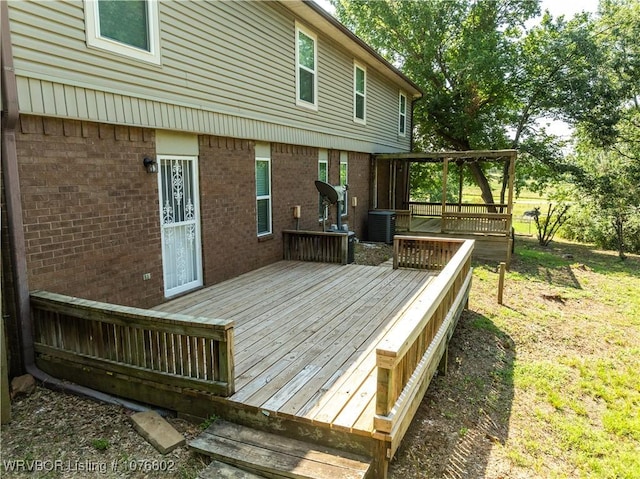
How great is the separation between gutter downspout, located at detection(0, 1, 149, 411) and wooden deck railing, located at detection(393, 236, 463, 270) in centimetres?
555

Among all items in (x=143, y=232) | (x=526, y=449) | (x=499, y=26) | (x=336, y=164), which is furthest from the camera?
(x=499, y=26)

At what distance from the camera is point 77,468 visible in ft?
10.1

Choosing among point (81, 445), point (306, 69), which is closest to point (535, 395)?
point (81, 445)

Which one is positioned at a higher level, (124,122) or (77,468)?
(124,122)

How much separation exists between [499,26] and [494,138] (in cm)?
530

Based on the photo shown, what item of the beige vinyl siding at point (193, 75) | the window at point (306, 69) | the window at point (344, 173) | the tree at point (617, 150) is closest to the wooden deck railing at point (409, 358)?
the beige vinyl siding at point (193, 75)

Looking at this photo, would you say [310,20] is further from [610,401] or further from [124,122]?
[610,401]

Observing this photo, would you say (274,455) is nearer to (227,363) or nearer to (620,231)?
(227,363)

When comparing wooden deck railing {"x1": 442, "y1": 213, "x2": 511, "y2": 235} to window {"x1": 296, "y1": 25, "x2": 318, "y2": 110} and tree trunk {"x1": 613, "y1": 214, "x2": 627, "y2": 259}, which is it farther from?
tree trunk {"x1": 613, "y1": 214, "x2": 627, "y2": 259}

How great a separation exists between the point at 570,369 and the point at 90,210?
620 centimetres

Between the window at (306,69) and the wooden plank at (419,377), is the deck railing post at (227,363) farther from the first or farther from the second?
the window at (306,69)

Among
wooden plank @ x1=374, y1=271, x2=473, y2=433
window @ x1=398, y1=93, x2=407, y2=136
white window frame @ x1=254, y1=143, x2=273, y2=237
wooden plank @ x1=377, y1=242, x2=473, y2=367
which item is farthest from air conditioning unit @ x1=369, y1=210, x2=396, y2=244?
wooden plank @ x1=377, y1=242, x2=473, y2=367

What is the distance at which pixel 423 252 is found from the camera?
318 inches

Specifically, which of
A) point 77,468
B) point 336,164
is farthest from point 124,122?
point 336,164
